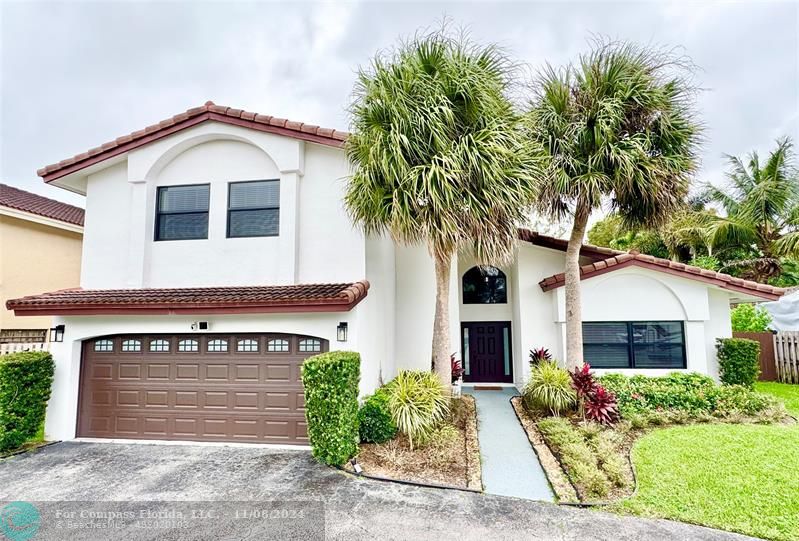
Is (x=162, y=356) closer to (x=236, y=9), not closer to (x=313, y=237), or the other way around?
(x=313, y=237)

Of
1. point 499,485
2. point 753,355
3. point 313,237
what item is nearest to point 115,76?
point 313,237

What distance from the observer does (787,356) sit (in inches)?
552

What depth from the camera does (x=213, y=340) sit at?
846 centimetres

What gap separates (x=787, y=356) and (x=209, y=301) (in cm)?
1938

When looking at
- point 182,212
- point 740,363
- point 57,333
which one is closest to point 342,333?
point 182,212

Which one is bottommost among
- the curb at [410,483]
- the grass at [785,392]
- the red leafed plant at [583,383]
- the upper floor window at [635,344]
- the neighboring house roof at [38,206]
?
the curb at [410,483]

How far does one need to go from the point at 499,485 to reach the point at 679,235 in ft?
62.4

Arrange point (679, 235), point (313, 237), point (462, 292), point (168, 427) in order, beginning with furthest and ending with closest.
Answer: point (679, 235) < point (462, 292) < point (313, 237) < point (168, 427)

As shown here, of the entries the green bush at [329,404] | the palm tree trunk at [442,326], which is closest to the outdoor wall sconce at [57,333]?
the green bush at [329,404]

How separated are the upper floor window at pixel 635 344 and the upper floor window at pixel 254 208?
9.37 metres

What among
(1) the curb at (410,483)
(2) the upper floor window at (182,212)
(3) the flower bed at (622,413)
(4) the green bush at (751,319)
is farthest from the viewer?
(4) the green bush at (751,319)

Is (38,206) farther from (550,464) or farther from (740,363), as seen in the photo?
(740,363)

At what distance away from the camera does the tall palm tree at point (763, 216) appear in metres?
16.5

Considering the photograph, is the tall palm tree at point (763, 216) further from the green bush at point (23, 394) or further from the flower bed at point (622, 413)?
the green bush at point (23, 394)
